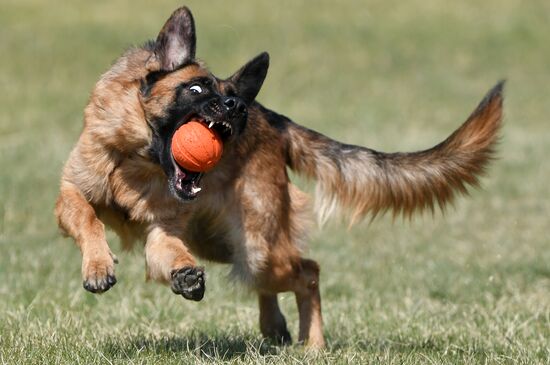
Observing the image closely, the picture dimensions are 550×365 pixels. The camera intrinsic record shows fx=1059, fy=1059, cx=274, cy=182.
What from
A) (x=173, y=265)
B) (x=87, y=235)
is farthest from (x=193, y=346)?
(x=87, y=235)

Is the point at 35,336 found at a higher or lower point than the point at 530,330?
lower

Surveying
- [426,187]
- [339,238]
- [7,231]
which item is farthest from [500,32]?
[426,187]

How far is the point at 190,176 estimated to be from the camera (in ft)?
20.0

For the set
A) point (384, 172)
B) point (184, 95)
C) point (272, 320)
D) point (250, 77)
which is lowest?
point (272, 320)

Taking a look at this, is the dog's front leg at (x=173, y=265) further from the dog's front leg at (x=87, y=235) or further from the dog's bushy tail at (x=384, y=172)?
the dog's bushy tail at (x=384, y=172)

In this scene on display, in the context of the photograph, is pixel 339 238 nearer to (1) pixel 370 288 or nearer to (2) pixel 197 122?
(1) pixel 370 288

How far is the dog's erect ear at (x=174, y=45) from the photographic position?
6.38 m

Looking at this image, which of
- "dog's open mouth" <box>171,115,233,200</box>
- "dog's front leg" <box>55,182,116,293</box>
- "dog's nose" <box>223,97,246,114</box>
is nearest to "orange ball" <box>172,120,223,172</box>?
"dog's open mouth" <box>171,115,233,200</box>

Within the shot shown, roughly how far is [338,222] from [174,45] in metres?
1.83

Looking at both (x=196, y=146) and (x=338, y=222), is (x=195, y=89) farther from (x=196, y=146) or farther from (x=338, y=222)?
(x=338, y=222)

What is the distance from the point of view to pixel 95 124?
6.41 m

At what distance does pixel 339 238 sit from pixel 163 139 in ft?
20.0

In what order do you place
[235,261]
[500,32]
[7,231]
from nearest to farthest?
1. [235,261]
2. [7,231]
3. [500,32]

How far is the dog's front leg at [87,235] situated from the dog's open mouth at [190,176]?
1.70 ft
